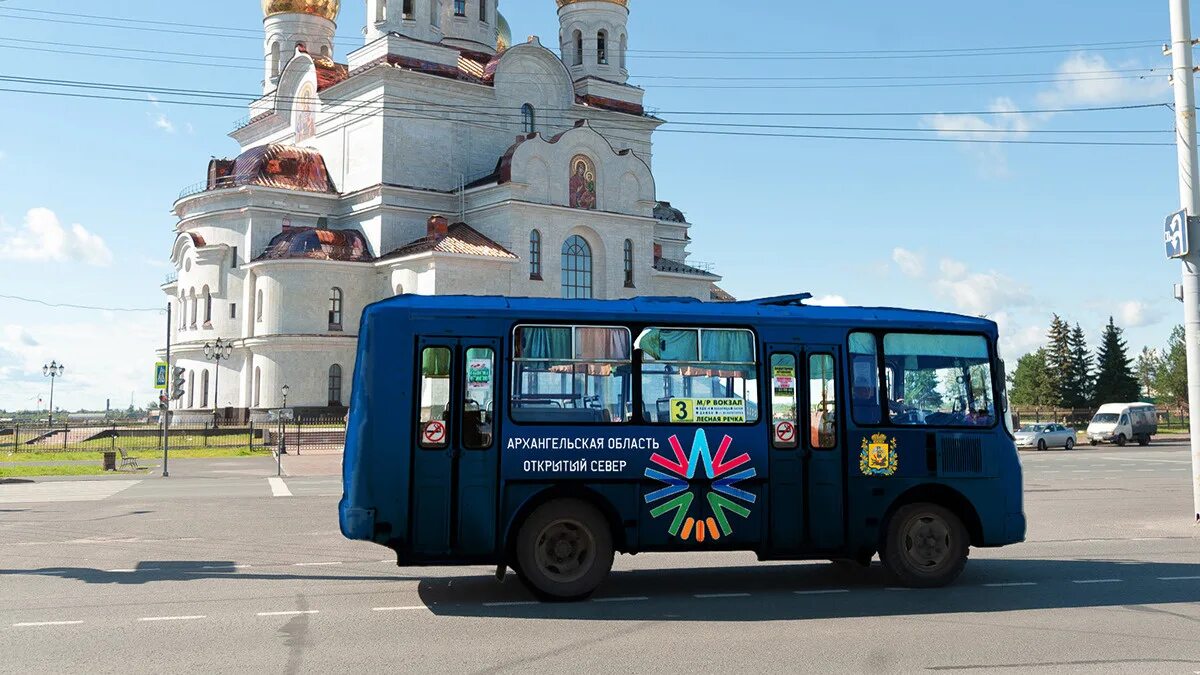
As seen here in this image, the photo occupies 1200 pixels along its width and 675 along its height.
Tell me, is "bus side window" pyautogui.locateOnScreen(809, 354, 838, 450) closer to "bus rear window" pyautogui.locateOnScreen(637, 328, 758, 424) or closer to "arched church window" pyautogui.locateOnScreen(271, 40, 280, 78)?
"bus rear window" pyautogui.locateOnScreen(637, 328, 758, 424)

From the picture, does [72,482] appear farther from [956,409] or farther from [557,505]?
[956,409]

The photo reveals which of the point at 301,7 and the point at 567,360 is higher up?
the point at 301,7

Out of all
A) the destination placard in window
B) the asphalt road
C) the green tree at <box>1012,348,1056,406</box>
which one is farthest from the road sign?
the green tree at <box>1012,348,1056,406</box>

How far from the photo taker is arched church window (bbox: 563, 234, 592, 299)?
187 feet

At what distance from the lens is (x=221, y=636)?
8117mm

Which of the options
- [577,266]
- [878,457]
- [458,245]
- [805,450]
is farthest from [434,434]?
[577,266]

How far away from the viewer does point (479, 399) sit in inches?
386

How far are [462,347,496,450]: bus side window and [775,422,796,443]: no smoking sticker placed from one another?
8.95 feet

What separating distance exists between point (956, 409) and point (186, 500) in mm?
14688

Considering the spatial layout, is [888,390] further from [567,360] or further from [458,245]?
[458,245]

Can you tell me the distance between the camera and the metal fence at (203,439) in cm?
4125

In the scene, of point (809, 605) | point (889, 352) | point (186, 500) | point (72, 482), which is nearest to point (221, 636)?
point (809, 605)

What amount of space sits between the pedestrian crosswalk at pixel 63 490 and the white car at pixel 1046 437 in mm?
34774

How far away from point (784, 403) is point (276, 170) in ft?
171
